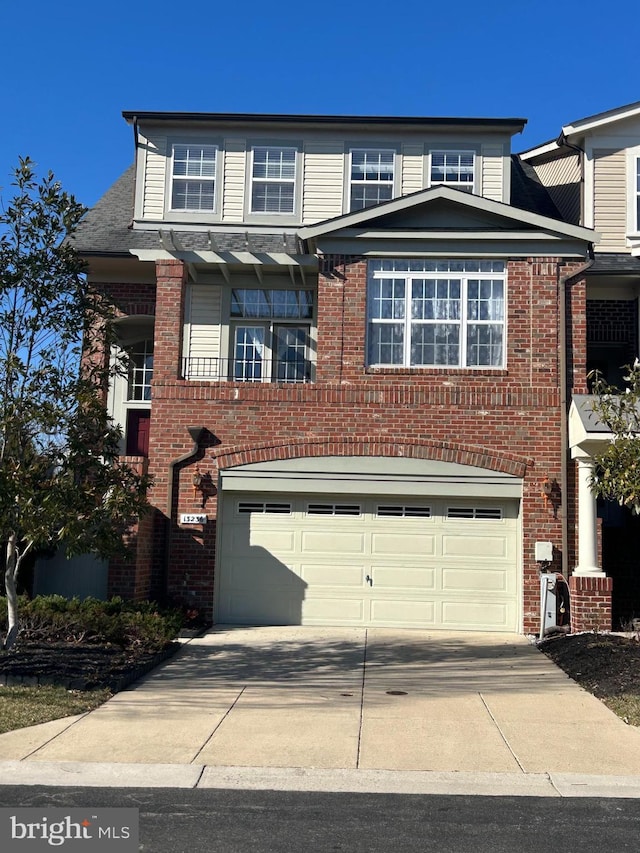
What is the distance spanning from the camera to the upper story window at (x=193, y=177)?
17.4 m

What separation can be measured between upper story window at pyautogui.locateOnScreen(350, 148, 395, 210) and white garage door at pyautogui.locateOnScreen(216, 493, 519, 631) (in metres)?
6.13

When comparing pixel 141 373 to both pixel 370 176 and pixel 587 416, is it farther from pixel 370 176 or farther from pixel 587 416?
pixel 587 416

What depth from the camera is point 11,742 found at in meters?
7.64

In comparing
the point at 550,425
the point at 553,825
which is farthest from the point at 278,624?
the point at 553,825

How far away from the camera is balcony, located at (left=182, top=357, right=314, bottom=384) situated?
16.6 meters

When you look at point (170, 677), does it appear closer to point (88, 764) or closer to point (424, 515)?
point (88, 764)

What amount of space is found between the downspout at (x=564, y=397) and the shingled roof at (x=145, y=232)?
6.01 ft

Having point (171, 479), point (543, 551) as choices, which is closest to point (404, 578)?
point (543, 551)

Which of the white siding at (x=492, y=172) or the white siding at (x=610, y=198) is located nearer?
the white siding at (x=610, y=198)

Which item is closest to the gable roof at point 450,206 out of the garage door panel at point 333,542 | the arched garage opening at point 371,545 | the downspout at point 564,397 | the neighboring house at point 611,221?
the downspout at point 564,397

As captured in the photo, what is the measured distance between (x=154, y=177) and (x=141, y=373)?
397 cm

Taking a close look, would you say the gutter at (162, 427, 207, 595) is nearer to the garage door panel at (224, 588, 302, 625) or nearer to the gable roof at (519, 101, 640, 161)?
the garage door panel at (224, 588, 302, 625)

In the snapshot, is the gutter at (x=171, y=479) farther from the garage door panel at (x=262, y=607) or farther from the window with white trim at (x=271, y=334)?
the window with white trim at (x=271, y=334)

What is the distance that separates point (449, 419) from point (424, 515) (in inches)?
64.7
